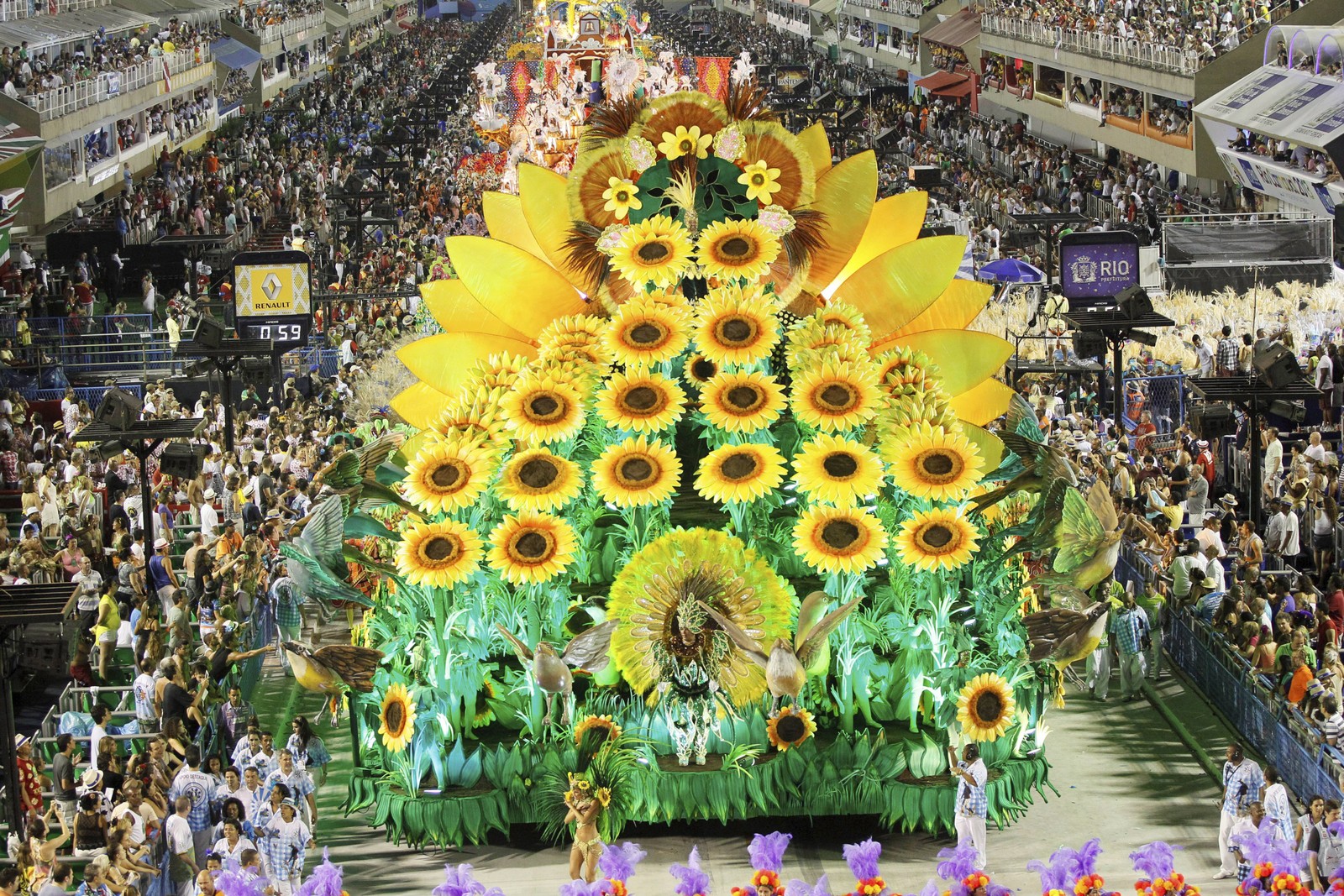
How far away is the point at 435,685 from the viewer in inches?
601

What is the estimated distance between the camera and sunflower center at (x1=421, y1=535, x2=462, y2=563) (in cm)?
1517

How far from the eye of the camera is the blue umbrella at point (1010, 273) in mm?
32625

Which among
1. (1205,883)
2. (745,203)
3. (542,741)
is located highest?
(745,203)

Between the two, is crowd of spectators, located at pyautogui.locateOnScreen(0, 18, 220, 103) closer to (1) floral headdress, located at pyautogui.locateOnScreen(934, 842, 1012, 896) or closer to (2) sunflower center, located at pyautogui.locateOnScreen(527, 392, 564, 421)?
(2) sunflower center, located at pyautogui.locateOnScreen(527, 392, 564, 421)

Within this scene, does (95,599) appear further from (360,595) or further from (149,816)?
(149,816)

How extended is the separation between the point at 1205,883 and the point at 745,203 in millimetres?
6018

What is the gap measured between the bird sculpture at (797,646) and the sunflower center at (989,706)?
1.13 meters

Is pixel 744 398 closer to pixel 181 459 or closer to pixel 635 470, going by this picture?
pixel 635 470

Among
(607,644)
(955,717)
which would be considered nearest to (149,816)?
(607,644)

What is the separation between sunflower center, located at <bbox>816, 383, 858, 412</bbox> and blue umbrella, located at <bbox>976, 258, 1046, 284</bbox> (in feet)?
57.3

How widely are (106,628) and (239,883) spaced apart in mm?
7420

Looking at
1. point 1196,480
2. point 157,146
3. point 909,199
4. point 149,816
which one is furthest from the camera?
point 157,146

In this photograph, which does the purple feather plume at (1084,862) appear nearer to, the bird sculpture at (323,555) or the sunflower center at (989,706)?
the sunflower center at (989,706)

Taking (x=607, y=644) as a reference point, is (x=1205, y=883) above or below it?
below
